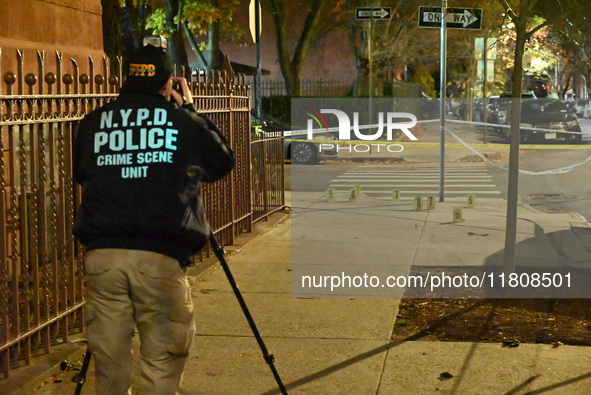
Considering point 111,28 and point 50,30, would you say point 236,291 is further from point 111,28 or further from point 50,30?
point 111,28

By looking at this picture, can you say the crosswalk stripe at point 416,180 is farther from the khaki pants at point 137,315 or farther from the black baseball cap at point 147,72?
the khaki pants at point 137,315

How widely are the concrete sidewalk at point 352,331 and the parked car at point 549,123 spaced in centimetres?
1908

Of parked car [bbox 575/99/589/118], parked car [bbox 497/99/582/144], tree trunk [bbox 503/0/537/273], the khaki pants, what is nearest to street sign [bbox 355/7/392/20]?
parked car [bbox 497/99/582/144]

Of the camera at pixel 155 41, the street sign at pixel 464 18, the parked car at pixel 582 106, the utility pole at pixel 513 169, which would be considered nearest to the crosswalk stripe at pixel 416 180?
the street sign at pixel 464 18

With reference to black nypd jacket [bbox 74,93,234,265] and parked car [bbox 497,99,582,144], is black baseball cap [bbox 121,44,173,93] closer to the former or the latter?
black nypd jacket [bbox 74,93,234,265]

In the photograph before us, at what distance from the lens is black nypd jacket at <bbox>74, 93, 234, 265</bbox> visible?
3832 mm

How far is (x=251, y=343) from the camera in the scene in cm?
618

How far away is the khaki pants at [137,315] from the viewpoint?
3.85 meters

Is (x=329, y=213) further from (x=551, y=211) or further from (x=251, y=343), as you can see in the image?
(x=251, y=343)

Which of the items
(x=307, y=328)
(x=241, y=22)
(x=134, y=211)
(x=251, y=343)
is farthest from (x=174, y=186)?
(x=241, y=22)

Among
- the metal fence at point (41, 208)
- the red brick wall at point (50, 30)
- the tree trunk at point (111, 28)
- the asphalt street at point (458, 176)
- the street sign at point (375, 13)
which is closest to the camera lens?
the metal fence at point (41, 208)

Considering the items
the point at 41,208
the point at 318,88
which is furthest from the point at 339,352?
the point at 318,88

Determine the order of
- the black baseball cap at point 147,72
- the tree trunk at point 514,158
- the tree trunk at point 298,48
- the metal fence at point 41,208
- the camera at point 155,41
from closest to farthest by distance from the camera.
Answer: the black baseball cap at point 147,72, the camera at point 155,41, the metal fence at point 41,208, the tree trunk at point 514,158, the tree trunk at point 298,48

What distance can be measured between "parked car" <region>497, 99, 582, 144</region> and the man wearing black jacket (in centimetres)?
2629
